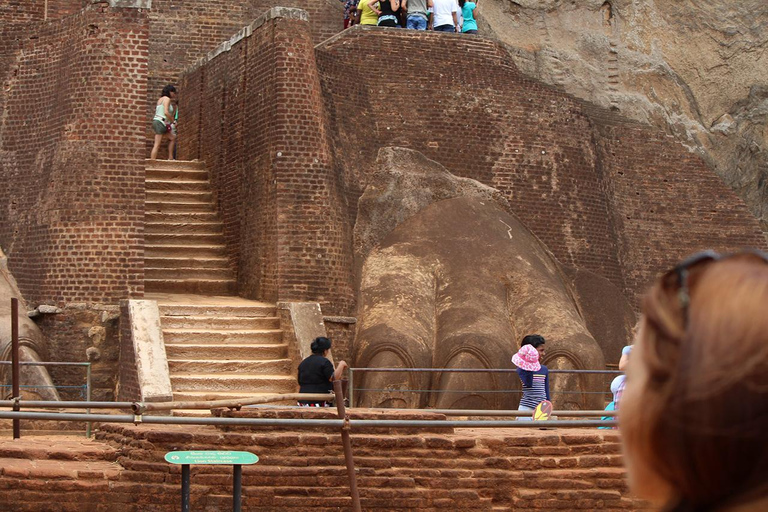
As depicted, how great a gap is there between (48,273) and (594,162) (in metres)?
9.41

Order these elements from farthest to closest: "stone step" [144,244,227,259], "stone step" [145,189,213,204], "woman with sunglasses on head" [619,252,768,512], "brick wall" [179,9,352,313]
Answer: "stone step" [145,189,213,204], "stone step" [144,244,227,259], "brick wall" [179,9,352,313], "woman with sunglasses on head" [619,252,768,512]

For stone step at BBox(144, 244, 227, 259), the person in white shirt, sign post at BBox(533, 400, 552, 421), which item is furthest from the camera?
the person in white shirt

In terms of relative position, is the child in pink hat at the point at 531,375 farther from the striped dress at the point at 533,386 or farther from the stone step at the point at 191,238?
the stone step at the point at 191,238

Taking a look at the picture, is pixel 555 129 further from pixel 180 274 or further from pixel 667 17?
pixel 667 17

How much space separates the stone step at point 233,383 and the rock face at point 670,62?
1277 cm

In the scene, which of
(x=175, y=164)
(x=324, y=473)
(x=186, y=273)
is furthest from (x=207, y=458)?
(x=175, y=164)

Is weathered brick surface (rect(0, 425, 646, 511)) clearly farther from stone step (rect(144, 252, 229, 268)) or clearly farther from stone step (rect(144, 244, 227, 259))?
stone step (rect(144, 244, 227, 259))

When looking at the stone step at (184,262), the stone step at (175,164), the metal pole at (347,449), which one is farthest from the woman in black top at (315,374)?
Result: the stone step at (175,164)

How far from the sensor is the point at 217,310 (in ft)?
52.6

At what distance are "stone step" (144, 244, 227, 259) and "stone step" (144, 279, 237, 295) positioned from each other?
0.62 meters

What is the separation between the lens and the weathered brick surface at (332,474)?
9.78 meters

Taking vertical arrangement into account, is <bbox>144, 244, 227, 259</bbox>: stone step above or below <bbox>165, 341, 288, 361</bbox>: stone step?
above

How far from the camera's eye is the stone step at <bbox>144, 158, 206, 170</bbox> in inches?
759

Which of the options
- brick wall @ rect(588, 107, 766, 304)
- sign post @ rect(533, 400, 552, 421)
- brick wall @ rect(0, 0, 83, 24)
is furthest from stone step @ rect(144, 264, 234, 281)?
sign post @ rect(533, 400, 552, 421)
